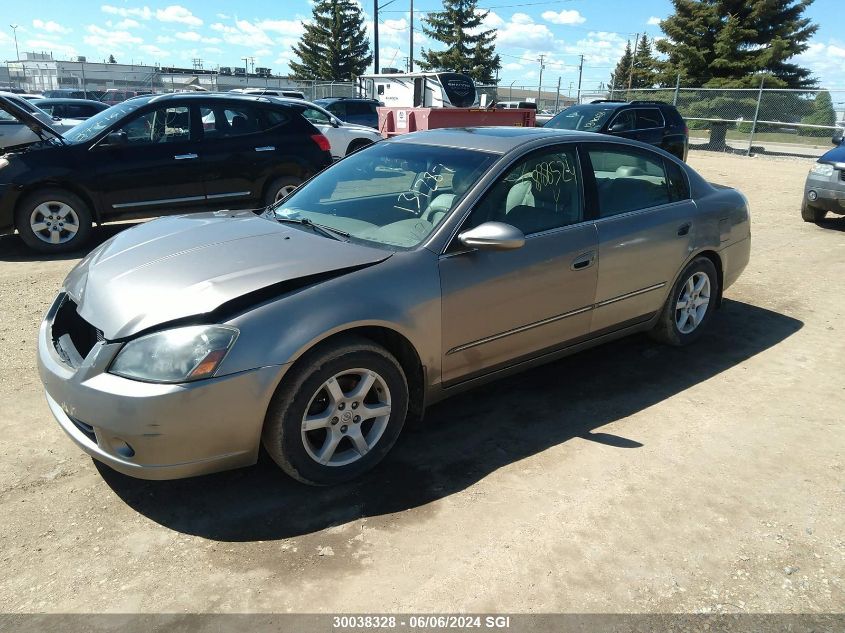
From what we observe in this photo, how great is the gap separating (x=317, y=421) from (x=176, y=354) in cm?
69

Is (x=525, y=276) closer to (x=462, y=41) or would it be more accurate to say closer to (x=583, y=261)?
(x=583, y=261)

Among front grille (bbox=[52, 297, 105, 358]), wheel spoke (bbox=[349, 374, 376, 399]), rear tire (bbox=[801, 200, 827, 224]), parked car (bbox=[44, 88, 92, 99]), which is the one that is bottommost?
rear tire (bbox=[801, 200, 827, 224])

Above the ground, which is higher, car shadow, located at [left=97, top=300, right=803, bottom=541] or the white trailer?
the white trailer

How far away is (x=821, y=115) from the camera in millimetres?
22312

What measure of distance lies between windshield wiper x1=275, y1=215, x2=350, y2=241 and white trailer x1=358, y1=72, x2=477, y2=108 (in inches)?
621

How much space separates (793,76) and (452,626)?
41.2 metres

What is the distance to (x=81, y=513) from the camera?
2.85 m

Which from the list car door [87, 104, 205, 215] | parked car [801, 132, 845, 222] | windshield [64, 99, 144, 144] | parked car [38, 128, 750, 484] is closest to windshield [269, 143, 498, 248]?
parked car [38, 128, 750, 484]

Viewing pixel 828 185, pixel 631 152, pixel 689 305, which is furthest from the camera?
pixel 828 185

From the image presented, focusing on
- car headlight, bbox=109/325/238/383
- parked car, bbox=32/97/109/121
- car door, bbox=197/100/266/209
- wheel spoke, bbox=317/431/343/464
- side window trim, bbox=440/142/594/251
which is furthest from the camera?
parked car, bbox=32/97/109/121

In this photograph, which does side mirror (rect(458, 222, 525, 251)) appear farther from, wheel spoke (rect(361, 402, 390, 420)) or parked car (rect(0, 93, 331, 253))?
parked car (rect(0, 93, 331, 253))

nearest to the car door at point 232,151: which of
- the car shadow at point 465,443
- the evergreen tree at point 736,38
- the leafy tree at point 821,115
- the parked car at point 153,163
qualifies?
the parked car at point 153,163

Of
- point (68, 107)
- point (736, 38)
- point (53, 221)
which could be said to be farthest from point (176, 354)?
point (736, 38)

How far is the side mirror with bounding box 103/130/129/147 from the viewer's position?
723cm
